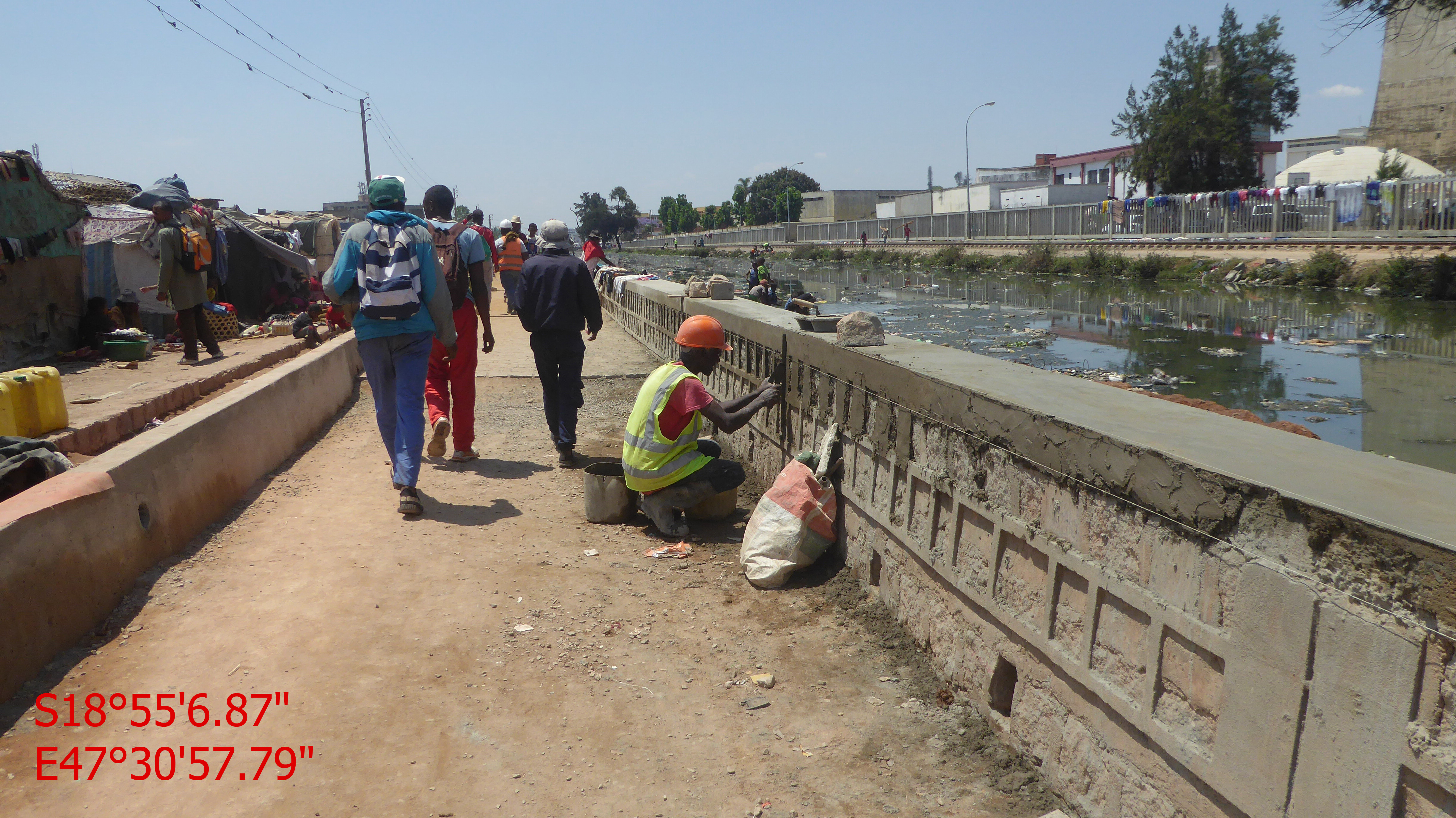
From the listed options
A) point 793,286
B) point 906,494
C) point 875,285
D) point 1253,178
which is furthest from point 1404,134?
point 906,494

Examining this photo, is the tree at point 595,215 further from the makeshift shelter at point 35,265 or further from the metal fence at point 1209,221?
the makeshift shelter at point 35,265

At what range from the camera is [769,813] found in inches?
109

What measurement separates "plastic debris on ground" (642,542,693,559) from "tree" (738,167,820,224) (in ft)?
372

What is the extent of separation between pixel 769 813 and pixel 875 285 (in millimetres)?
32988

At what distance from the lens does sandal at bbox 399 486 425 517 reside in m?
5.14

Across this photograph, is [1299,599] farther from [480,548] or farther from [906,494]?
[480,548]

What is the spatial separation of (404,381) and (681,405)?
1.66 m

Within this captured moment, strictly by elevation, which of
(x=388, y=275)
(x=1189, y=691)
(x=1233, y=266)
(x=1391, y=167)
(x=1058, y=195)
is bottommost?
(x=1189, y=691)

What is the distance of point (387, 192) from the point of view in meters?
5.24

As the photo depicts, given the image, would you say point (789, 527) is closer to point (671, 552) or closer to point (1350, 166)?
point (671, 552)

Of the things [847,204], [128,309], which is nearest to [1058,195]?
[847,204]

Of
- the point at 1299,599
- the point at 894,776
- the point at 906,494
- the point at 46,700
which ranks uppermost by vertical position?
the point at 1299,599

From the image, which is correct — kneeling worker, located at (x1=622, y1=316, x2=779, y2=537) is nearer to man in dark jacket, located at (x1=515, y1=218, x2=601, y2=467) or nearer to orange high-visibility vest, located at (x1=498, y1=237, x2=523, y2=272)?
man in dark jacket, located at (x1=515, y1=218, x2=601, y2=467)

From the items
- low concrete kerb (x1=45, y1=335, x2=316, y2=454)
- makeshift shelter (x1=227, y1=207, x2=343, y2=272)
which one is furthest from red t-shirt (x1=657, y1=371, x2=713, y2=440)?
makeshift shelter (x1=227, y1=207, x2=343, y2=272)
